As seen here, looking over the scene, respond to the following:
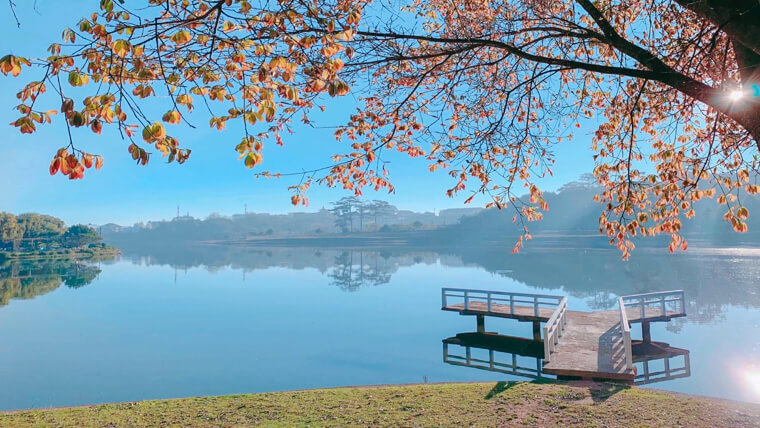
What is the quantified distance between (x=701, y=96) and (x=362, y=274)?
41.9 m

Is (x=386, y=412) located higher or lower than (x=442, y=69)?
lower

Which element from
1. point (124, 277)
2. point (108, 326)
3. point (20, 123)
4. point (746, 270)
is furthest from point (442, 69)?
point (124, 277)

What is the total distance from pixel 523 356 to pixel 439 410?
25.1ft

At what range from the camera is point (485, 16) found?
5.45m

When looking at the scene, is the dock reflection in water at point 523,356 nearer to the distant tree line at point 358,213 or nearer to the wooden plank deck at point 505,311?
the wooden plank deck at point 505,311

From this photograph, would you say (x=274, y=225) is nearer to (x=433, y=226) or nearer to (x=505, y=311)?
(x=433, y=226)

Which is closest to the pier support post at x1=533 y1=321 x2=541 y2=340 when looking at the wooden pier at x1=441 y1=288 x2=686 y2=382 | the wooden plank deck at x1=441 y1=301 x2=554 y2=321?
the wooden pier at x1=441 y1=288 x2=686 y2=382

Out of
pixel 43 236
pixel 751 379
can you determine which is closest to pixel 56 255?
pixel 43 236

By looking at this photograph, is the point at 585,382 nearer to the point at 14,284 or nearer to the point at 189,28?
the point at 189,28

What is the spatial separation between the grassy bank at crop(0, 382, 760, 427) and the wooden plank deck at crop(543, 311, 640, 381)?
64cm

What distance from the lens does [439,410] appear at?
20.0 feet

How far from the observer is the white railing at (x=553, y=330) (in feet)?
29.3

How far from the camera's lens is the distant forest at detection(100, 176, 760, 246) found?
63.3 m

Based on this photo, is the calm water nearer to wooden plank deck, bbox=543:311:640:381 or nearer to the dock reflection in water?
the dock reflection in water
